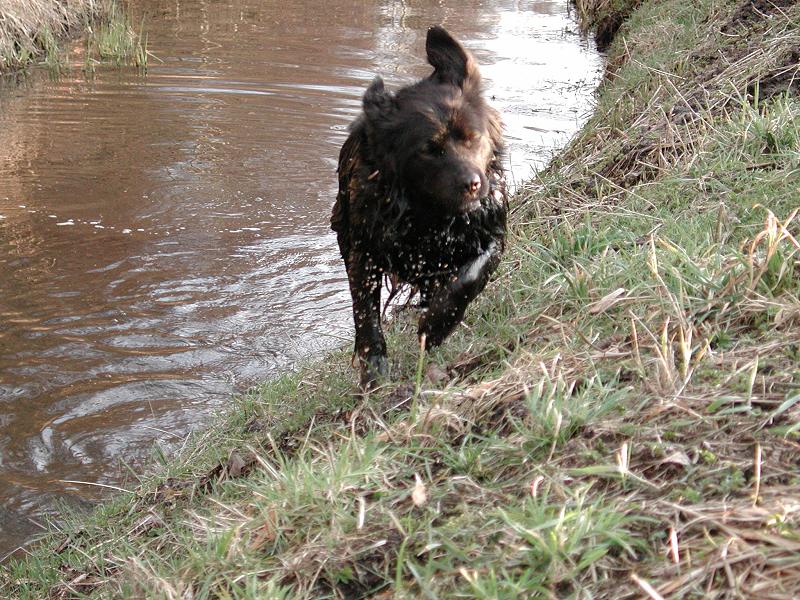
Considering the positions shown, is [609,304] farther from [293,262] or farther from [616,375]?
[293,262]

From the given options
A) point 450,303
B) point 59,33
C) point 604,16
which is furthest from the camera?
point 604,16

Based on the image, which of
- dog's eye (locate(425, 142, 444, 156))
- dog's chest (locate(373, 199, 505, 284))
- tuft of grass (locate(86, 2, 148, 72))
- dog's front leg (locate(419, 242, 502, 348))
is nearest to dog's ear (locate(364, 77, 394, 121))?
dog's eye (locate(425, 142, 444, 156))

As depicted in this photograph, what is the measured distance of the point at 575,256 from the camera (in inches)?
189

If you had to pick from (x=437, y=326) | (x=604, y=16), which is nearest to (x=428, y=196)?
(x=437, y=326)

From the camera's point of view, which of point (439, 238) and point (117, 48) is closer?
point (439, 238)

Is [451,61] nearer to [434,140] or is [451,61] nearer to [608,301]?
[434,140]

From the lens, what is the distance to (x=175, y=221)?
8.88 meters

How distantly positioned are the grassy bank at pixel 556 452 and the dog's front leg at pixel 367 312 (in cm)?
18

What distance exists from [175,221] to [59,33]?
7.81 metres

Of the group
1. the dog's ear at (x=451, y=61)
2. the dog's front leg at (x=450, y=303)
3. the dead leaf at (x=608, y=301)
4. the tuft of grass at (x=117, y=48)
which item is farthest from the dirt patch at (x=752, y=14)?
the tuft of grass at (x=117, y=48)

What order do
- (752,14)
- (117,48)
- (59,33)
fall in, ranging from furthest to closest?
(59,33), (117,48), (752,14)

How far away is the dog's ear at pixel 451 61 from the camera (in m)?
5.04

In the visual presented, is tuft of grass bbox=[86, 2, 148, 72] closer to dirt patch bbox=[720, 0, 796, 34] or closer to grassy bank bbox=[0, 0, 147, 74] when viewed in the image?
grassy bank bbox=[0, 0, 147, 74]

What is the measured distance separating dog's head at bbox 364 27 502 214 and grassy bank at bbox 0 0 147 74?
10023 mm
